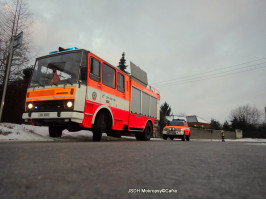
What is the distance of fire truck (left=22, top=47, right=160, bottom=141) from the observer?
6.34 metres

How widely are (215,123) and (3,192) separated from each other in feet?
193

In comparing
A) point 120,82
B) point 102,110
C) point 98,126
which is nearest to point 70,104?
point 98,126

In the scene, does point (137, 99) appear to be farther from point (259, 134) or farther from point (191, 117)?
point (191, 117)

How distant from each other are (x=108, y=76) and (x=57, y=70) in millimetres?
1898

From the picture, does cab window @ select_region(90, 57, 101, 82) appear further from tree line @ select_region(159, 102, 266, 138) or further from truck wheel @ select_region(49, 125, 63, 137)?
tree line @ select_region(159, 102, 266, 138)

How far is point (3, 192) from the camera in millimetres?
809

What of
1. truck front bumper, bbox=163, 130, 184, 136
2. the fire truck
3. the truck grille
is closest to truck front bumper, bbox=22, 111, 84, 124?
the fire truck

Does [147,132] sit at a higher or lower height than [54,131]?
higher

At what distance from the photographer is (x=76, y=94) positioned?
623 centimetres

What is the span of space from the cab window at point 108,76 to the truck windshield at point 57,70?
1225 mm

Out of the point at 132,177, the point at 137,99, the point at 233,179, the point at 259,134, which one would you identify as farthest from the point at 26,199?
the point at 259,134

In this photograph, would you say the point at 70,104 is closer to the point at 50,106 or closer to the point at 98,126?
the point at 50,106

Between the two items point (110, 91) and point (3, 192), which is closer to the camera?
point (3, 192)

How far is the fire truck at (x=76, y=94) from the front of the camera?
6336mm
